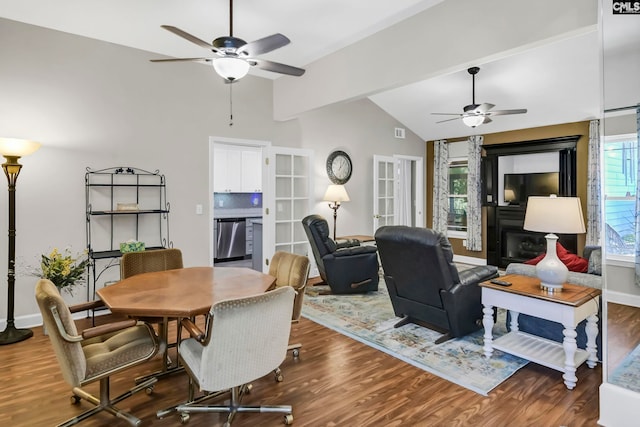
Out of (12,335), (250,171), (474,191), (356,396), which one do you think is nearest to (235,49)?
(356,396)

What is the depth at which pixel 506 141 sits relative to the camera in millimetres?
6664

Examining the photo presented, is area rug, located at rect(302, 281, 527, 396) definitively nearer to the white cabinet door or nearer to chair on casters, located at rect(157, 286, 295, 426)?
chair on casters, located at rect(157, 286, 295, 426)

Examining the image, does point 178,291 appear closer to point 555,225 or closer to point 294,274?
point 294,274

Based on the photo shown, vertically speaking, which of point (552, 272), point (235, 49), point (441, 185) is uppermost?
point (235, 49)

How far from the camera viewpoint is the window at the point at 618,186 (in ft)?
7.29

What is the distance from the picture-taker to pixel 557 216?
109 inches

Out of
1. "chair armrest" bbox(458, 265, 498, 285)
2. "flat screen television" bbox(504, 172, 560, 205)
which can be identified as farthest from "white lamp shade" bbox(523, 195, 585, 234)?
"flat screen television" bbox(504, 172, 560, 205)

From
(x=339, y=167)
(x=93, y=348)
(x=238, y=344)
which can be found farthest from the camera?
(x=339, y=167)

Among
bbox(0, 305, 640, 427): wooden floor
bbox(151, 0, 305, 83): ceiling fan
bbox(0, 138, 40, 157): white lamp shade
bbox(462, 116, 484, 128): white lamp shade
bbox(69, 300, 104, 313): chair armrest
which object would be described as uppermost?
bbox(462, 116, 484, 128): white lamp shade

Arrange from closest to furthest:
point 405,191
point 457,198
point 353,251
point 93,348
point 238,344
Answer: point 238,344 → point 93,348 → point 353,251 → point 457,198 → point 405,191

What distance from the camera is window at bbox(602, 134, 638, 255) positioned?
7.29 feet

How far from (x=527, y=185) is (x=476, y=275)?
3.93 metres

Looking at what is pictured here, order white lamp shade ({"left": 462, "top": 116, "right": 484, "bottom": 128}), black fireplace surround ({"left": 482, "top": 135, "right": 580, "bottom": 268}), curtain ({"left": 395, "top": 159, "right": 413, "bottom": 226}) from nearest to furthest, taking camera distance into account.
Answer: white lamp shade ({"left": 462, "top": 116, "right": 484, "bottom": 128})
black fireplace surround ({"left": 482, "top": 135, "right": 580, "bottom": 268})
curtain ({"left": 395, "top": 159, "right": 413, "bottom": 226})

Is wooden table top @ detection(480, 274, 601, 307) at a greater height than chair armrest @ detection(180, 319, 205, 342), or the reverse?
wooden table top @ detection(480, 274, 601, 307)
